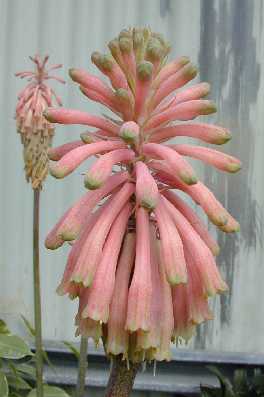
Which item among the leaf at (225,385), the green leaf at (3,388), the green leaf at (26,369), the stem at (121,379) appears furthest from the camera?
the leaf at (225,385)

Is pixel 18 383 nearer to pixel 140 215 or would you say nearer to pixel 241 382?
pixel 241 382

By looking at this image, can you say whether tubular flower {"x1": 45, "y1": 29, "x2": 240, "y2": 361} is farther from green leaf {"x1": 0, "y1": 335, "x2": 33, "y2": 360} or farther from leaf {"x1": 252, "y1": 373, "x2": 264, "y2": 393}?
leaf {"x1": 252, "y1": 373, "x2": 264, "y2": 393}

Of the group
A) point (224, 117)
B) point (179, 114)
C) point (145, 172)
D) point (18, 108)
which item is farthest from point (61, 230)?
point (224, 117)

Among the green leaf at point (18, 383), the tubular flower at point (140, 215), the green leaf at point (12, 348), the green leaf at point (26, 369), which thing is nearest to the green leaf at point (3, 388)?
the green leaf at point (12, 348)

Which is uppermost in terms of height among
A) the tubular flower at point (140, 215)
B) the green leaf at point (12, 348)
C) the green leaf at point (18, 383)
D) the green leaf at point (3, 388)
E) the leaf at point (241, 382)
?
Answer: the tubular flower at point (140, 215)

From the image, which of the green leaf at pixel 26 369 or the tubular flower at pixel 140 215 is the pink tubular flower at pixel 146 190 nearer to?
the tubular flower at pixel 140 215

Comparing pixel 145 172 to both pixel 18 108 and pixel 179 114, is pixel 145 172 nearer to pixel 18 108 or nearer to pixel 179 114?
pixel 179 114
